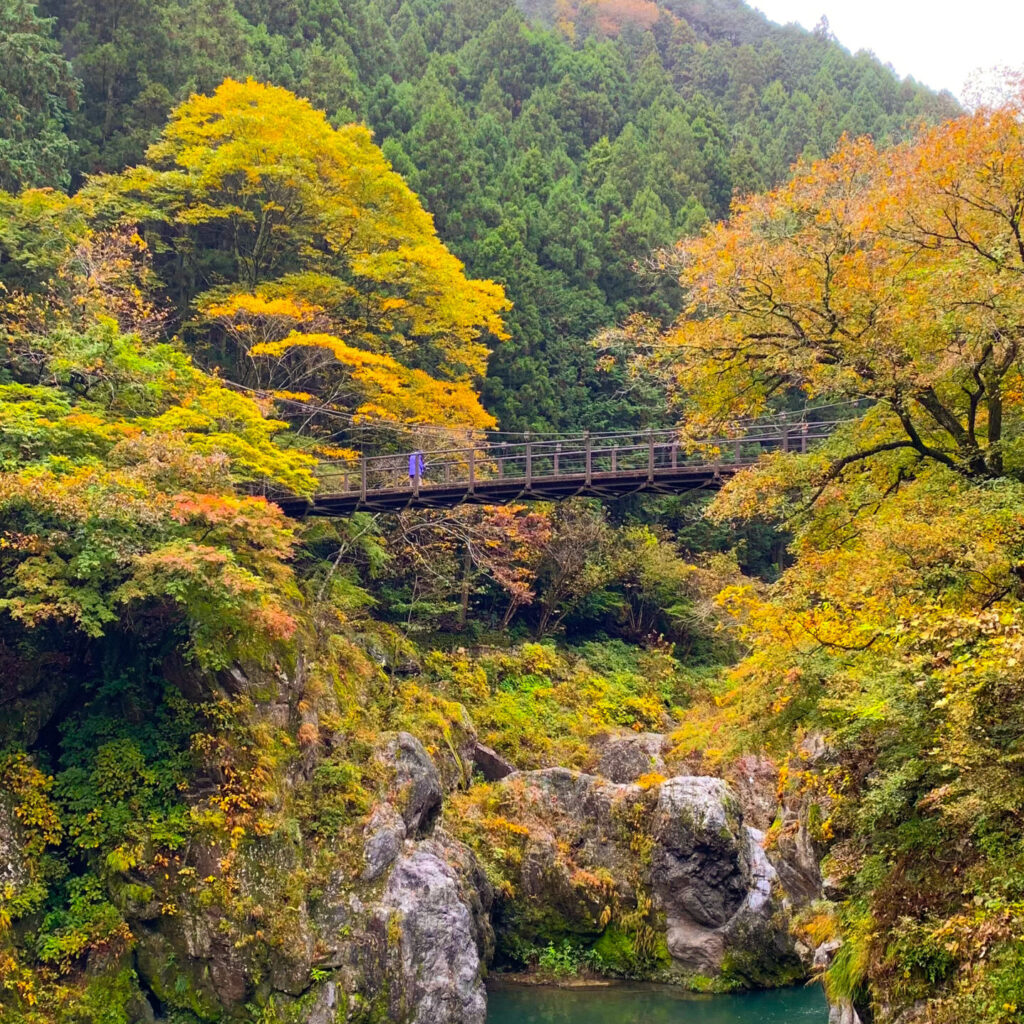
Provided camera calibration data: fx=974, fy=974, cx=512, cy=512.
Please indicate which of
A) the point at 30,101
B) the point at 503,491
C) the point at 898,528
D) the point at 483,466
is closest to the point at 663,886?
the point at 503,491

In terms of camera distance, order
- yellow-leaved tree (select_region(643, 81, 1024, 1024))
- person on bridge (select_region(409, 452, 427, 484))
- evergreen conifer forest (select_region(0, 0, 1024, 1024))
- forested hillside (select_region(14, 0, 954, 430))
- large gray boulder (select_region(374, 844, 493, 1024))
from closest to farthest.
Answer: yellow-leaved tree (select_region(643, 81, 1024, 1024))
evergreen conifer forest (select_region(0, 0, 1024, 1024))
large gray boulder (select_region(374, 844, 493, 1024))
person on bridge (select_region(409, 452, 427, 484))
forested hillside (select_region(14, 0, 954, 430))

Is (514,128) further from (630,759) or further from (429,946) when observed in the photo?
(429,946)

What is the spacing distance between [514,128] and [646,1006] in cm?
3252

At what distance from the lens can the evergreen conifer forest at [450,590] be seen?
301 inches

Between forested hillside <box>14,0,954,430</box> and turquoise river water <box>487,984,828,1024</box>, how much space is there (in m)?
10.7

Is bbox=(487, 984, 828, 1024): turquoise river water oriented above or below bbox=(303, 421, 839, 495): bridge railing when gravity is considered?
below

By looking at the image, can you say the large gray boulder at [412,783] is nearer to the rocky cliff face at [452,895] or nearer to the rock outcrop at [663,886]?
the rocky cliff face at [452,895]

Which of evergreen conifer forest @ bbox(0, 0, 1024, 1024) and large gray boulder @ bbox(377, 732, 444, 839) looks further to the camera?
large gray boulder @ bbox(377, 732, 444, 839)

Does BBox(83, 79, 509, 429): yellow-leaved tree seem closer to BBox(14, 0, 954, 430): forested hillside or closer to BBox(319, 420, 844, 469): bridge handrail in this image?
BBox(319, 420, 844, 469): bridge handrail

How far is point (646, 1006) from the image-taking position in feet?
44.2

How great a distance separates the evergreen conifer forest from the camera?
7645 mm

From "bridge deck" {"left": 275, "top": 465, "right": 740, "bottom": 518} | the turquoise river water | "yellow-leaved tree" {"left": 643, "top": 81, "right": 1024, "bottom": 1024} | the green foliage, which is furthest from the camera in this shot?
the green foliage

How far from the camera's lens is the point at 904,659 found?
630cm

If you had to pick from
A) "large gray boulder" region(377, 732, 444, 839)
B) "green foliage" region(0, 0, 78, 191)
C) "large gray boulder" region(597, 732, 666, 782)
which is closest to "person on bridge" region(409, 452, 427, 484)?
"large gray boulder" region(377, 732, 444, 839)
